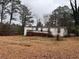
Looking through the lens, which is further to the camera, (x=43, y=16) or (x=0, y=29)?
(x=43, y=16)

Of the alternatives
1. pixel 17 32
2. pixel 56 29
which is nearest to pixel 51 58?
pixel 56 29

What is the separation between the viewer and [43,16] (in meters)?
79.5

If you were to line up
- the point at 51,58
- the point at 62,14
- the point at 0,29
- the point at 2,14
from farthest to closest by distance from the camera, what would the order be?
1. the point at 62,14
2. the point at 2,14
3. the point at 0,29
4. the point at 51,58

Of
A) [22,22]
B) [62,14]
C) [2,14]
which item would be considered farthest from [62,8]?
[2,14]

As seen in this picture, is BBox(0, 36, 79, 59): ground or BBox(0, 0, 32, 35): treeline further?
BBox(0, 0, 32, 35): treeline

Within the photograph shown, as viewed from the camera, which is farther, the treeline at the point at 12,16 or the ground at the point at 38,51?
the treeline at the point at 12,16

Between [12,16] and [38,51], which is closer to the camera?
[38,51]

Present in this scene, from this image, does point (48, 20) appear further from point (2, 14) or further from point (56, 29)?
point (56, 29)

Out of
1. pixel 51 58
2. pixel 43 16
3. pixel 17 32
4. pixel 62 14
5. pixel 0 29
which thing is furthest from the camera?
pixel 43 16

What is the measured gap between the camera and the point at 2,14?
208ft

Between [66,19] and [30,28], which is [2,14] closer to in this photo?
[30,28]

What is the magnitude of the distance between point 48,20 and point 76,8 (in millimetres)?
26214

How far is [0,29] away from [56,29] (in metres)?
12.5

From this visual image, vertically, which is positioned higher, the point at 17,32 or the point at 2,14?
the point at 2,14
